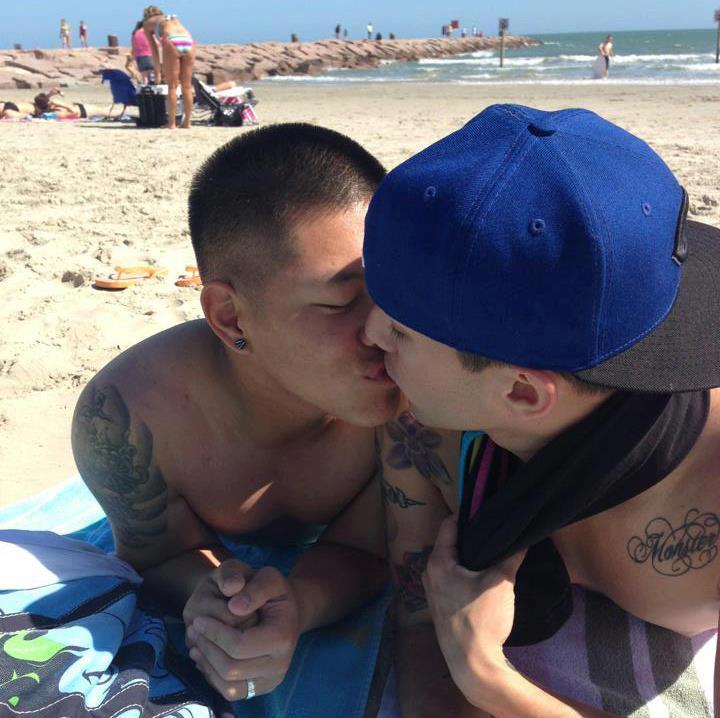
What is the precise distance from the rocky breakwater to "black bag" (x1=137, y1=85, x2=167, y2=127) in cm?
1100

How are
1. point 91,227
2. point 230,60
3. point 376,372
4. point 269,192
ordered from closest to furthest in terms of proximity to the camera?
point 376,372 < point 269,192 < point 91,227 < point 230,60

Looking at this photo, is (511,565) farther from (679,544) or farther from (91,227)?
(91,227)

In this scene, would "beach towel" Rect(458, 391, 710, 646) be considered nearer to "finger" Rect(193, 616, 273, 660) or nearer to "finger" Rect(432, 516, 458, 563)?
"finger" Rect(432, 516, 458, 563)

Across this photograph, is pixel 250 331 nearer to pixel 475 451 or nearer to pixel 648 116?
pixel 475 451

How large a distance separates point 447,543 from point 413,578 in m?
0.32

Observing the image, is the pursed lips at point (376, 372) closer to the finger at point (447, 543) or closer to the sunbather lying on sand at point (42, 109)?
the finger at point (447, 543)

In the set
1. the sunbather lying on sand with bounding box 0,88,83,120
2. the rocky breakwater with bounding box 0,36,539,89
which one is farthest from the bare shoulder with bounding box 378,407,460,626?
the rocky breakwater with bounding box 0,36,539,89

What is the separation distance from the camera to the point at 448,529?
1781 millimetres

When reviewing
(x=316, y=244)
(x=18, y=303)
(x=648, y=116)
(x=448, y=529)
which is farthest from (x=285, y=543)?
(x=648, y=116)

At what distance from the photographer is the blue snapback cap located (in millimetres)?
1287

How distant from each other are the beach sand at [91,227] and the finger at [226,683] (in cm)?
144

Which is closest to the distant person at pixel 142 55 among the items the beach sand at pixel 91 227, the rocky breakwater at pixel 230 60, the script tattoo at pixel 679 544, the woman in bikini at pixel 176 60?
the beach sand at pixel 91 227

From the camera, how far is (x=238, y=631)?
1.75 meters

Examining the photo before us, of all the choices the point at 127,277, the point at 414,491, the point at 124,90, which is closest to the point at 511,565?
the point at 414,491
